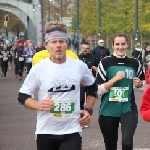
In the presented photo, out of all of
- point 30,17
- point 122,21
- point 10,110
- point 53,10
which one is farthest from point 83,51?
point 53,10

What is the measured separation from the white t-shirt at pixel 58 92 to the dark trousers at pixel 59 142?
4cm

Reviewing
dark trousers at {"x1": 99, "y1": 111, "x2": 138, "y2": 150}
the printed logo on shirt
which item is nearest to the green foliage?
dark trousers at {"x1": 99, "y1": 111, "x2": 138, "y2": 150}

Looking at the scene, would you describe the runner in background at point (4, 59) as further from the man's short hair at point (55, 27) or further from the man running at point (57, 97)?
the man running at point (57, 97)

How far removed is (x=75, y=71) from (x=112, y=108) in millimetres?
2096

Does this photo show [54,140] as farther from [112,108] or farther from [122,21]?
[122,21]

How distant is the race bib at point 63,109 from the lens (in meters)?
6.66

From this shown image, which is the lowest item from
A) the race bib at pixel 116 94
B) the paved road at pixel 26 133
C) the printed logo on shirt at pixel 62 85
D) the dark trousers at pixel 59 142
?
the paved road at pixel 26 133

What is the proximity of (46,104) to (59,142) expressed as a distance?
46 cm

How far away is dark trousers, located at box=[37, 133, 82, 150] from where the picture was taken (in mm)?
6676

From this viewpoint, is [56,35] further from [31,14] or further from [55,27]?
[31,14]

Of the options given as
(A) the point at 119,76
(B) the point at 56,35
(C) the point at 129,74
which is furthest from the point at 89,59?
(B) the point at 56,35

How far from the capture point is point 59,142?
6.73 metres

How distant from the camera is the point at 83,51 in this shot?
48.9 ft

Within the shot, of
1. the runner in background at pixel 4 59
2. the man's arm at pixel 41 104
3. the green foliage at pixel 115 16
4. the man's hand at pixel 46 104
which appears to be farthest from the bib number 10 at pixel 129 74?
the green foliage at pixel 115 16
